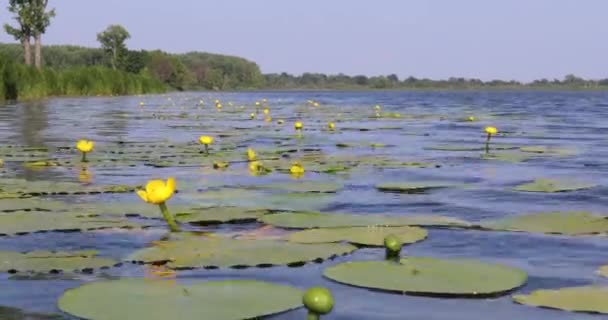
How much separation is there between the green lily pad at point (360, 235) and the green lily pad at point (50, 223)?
3.00ft

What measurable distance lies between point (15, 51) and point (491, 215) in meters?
122

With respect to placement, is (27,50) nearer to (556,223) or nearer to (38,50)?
(38,50)

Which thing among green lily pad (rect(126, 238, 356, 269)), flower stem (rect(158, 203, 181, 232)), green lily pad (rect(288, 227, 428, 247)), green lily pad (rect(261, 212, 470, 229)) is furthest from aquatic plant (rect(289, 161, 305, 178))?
green lily pad (rect(126, 238, 356, 269))

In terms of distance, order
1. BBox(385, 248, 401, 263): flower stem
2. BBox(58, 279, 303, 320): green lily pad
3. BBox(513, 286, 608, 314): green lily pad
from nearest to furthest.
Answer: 1. BBox(58, 279, 303, 320): green lily pad
2. BBox(513, 286, 608, 314): green lily pad
3. BBox(385, 248, 401, 263): flower stem

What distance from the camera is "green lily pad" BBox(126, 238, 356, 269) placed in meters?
3.09

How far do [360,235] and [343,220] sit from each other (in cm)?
43

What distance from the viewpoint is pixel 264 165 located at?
7133 millimetres

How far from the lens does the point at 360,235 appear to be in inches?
145

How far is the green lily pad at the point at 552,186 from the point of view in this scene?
17.7 feet

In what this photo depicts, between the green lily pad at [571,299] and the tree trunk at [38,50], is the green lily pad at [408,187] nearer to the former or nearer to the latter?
the green lily pad at [571,299]

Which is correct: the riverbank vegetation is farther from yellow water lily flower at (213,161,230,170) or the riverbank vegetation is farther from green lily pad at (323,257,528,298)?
green lily pad at (323,257,528,298)

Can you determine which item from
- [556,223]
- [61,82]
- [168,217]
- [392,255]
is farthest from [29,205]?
[61,82]

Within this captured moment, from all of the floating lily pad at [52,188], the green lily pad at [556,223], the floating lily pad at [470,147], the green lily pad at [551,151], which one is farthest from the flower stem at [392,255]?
the floating lily pad at [470,147]

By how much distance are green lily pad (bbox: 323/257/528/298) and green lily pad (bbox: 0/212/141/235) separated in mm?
1474
